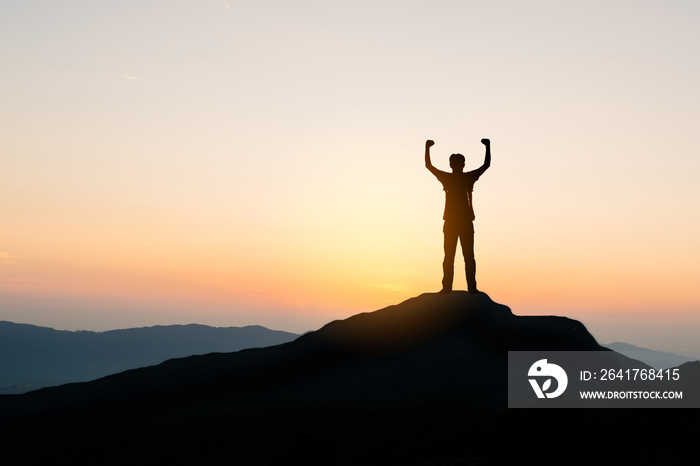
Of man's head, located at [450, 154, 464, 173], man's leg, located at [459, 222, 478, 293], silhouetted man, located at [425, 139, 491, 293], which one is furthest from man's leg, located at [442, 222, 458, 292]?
man's head, located at [450, 154, 464, 173]

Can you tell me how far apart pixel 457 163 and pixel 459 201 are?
1464 mm

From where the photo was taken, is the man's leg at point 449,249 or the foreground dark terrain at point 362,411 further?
the man's leg at point 449,249

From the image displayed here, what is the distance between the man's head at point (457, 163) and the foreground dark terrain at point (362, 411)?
5.43 metres

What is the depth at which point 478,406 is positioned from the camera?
2450 centimetres

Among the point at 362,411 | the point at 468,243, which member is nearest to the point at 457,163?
the point at 468,243

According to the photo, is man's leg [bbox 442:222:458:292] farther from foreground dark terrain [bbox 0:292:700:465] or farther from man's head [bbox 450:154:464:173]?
man's head [bbox 450:154:464:173]

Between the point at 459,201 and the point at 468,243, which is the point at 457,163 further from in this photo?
the point at 468,243

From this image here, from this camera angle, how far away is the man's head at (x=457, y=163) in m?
27.3

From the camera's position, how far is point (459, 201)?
27344 millimetres

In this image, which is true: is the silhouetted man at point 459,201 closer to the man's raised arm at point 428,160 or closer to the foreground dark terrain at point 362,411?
the man's raised arm at point 428,160

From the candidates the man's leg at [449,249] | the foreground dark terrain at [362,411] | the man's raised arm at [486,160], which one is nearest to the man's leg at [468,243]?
the man's leg at [449,249]

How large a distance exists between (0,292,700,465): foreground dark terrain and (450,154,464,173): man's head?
5427mm

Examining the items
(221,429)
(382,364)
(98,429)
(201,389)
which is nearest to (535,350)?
(382,364)

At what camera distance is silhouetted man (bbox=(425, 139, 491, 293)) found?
27219 mm
